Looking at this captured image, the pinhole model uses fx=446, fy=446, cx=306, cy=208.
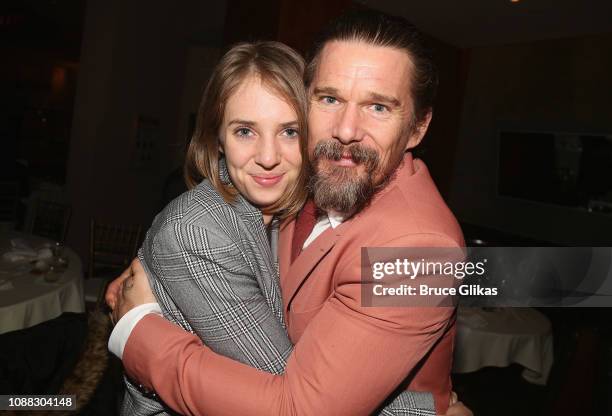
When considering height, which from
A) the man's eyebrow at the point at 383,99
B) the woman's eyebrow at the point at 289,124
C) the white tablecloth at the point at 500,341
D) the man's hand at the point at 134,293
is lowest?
the white tablecloth at the point at 500,341

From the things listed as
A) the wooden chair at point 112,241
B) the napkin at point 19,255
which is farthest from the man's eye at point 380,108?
the wooden chair at point 112,241

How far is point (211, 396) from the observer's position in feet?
3.74

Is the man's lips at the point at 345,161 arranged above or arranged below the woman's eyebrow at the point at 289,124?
below

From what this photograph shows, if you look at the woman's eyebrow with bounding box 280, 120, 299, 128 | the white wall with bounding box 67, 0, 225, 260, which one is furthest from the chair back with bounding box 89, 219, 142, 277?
the woman's eyebrow with bounding box 280, 120, 299, 128

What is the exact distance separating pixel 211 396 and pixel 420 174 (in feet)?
2.88

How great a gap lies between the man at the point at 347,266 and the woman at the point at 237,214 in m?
0.06

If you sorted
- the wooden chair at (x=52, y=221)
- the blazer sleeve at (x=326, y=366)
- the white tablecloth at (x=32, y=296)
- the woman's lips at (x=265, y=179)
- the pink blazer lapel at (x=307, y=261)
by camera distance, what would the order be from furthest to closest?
1. the wooden chair at (x=52, y=221)
2. the white tablecloth at (x=32, y=296)
3. the woman's lips at (x=265, y=179)
4. the pink blazer lapel at (x=307, y=261)
5. the blazer sleeve at (x=326, y=366)

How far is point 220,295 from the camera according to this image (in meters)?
1.23

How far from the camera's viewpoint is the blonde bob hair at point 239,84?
1512mm

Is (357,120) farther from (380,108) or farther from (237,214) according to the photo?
(237,214)

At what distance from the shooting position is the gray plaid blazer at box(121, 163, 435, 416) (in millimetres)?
1216

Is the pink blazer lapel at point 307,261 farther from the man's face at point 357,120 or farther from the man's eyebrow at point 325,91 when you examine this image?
the man's eyebrow at point 325,91

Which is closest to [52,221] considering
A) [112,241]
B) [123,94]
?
[112,241]

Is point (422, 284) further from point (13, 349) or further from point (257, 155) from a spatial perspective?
point (13, 349)
